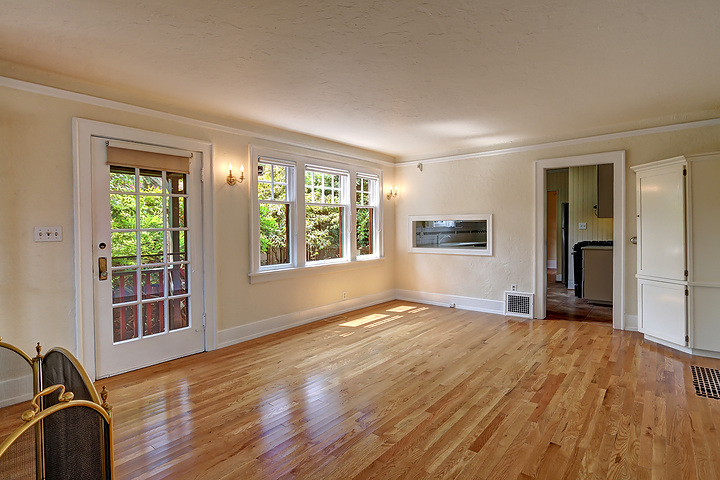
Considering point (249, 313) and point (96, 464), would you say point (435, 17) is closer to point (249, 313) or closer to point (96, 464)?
point (96, 464)

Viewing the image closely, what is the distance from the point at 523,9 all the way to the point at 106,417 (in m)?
2.67

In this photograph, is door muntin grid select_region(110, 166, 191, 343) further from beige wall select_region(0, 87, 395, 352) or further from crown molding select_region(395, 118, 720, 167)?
crown molding select_region(395, 118, 720, 167)

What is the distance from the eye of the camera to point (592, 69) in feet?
10.1

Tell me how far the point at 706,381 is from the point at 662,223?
167 cm

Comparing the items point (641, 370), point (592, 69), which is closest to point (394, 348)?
point (641, 370)

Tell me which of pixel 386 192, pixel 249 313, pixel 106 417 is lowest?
pixel 249 313

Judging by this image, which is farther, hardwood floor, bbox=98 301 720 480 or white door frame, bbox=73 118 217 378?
white door frame, bbox=73 118 217 378

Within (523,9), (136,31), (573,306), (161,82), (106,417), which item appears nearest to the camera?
(106,417)

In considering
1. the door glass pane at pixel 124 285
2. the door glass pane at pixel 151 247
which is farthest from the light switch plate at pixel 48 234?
the door glass pane at pixel 151 247

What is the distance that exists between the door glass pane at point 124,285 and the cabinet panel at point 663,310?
5.35 meters

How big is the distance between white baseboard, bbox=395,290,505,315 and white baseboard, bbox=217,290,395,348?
507 mm

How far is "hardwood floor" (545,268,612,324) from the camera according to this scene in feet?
18.2

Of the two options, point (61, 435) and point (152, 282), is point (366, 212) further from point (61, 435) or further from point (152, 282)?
point (61, 435)

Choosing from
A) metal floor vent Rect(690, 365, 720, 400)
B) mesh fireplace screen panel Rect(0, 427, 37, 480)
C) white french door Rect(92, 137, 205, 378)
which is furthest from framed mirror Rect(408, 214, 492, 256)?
mesh fireplace screen panel Rect(0, 427, 37, 480)
